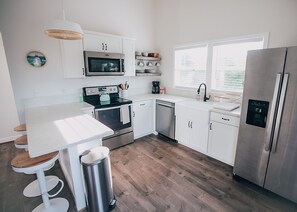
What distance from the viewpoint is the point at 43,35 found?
8.94 ft

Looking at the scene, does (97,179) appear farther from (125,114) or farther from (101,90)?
(101,90)

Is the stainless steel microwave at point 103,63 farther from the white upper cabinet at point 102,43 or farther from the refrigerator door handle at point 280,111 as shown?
the refrigerator door handle at point 280,111

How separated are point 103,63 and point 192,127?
2162 millimetres

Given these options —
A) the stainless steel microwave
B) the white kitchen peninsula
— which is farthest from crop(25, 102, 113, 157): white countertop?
the stainless steel microwave

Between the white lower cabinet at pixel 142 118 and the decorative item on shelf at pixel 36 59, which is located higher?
the decorative item on shelf at pixel 36 59

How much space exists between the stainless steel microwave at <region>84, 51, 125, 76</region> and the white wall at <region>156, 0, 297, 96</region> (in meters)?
1.40

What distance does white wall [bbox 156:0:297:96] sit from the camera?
7.29 ft

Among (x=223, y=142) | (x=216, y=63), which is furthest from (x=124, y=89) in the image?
(x=223, y=142)

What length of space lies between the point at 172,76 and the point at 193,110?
1432 millimetres

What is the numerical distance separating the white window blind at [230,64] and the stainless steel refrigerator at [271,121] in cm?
90

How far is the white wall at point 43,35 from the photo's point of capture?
2523mm

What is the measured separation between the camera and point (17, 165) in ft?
5.06

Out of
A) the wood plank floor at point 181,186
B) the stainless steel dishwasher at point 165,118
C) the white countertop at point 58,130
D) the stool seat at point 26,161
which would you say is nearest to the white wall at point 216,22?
the stainless steel dishwasher at point 165,118

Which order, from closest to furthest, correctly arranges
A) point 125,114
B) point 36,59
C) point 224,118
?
point 224,118
point 36,59
point 125,114
